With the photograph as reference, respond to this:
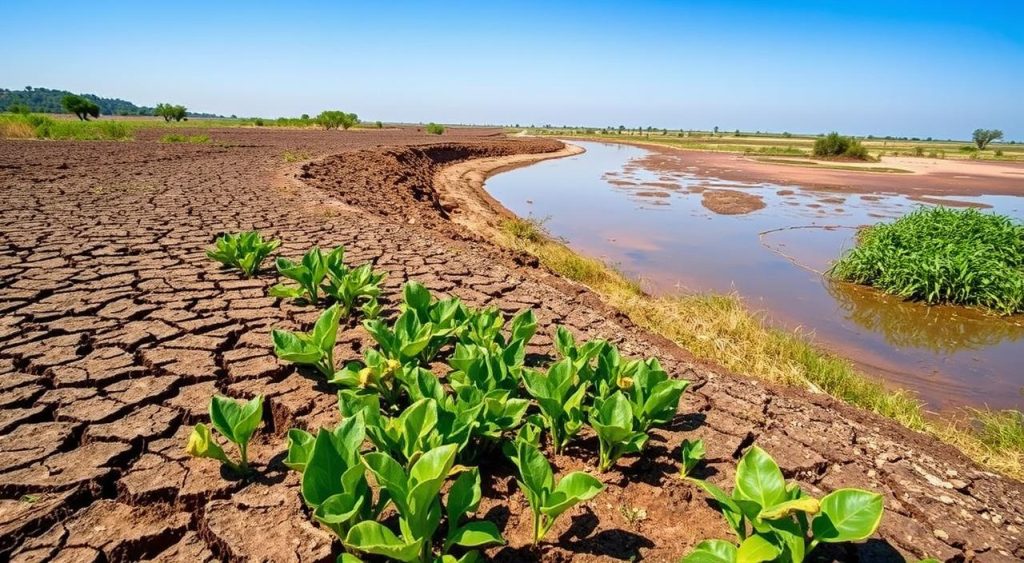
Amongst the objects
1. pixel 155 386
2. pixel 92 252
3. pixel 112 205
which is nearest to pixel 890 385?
pixel 155 386

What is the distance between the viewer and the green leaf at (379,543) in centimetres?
133

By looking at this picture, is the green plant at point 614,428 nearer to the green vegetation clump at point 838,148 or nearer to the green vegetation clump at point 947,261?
the green vegetation clump at point 947,261

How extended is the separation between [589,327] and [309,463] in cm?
276

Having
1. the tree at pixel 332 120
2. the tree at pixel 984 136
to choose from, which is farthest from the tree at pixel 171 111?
the tree at pixel 984 136

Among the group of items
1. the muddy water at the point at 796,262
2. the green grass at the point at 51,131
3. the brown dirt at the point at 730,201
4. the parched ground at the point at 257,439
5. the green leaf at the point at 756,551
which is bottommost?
the muddy water at the point at 796,262

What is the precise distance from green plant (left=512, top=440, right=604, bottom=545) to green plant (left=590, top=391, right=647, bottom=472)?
360 mm

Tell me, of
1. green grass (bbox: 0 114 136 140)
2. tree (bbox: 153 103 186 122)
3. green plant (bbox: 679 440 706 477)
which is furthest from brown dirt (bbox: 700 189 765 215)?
tree (bbox: 153 103 186 122)

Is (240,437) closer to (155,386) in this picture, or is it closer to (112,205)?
(155,386)

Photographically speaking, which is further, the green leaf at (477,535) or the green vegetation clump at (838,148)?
the green vegetation clump at (838,148)

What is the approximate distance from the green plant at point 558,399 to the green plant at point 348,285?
1.79m

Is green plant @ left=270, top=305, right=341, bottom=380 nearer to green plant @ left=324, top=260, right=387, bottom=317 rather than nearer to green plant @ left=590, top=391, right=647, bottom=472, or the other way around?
green plant @ left=324, top=260, right=387, bottom=317

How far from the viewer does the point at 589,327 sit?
13.1ft

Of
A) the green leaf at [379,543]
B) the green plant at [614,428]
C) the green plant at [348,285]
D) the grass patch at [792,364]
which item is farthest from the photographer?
the green plant at [348,285]

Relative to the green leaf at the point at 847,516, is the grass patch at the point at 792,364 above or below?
below
